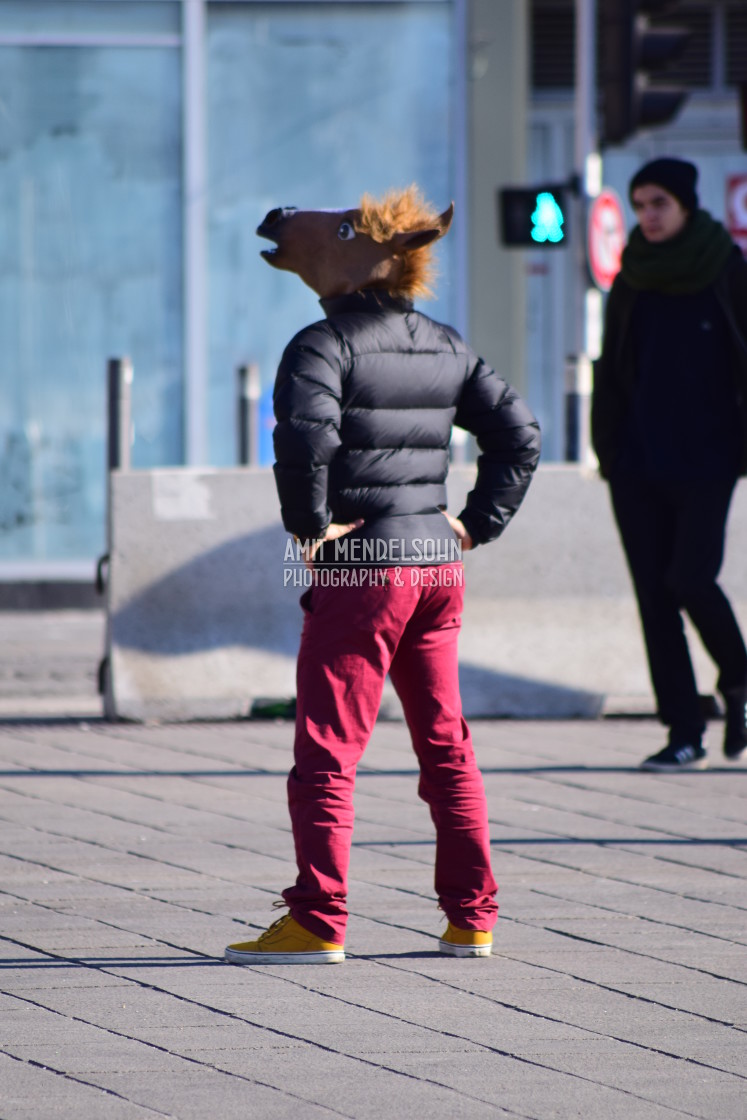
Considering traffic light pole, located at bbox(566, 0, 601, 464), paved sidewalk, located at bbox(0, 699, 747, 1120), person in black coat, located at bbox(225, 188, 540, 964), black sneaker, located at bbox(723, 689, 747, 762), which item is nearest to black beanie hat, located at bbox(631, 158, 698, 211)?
black sneaker, located at bbox(723, 689, 747, 762)

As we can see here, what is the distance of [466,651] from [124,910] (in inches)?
128

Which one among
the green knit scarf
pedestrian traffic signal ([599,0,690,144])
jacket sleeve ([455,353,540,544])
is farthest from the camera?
→ pedestrian traffic signal ([599,0,690,144])

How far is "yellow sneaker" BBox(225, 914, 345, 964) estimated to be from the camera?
4277 mm

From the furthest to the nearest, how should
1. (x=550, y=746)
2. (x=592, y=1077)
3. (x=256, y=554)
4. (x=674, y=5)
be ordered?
1. (x=674, y=5)
2. (x=256, y=554)
3. (x=550, y=746)
4. (x=592, y=1077)

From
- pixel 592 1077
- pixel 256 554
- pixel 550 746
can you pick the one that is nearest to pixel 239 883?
pixel 592 1077

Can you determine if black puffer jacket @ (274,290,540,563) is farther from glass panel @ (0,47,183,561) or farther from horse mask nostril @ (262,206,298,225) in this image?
glass panel @ (0,47,183,561)

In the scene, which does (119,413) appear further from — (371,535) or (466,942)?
(466,942)

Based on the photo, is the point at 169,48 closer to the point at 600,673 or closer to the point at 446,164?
the point at 446,164

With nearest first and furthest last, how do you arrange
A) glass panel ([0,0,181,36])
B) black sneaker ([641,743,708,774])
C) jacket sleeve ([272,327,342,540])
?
jacket sleeve ([272,327,342,540])
black sneaker ([641,743,708,774])
glass panel ([0,0,181,36])

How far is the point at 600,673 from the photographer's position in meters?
7.82

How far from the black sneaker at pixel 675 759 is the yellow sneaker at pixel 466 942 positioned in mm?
2378

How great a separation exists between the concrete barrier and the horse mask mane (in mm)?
3225

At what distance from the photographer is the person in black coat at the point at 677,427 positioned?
6.56 metres

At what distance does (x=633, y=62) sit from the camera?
9.40 metres
